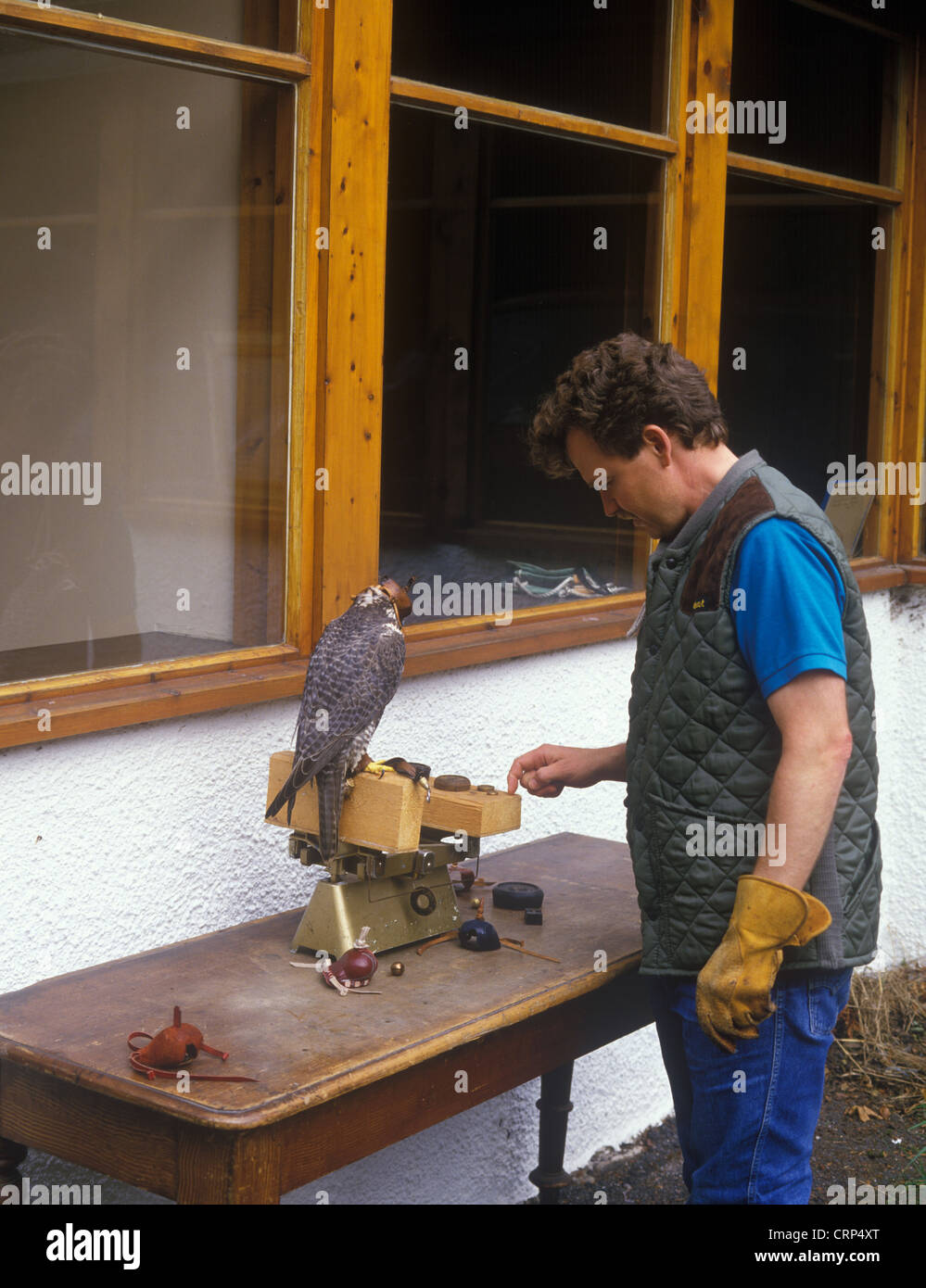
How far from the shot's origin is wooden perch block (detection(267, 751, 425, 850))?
2572mm

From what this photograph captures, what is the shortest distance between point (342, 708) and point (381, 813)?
0.20m

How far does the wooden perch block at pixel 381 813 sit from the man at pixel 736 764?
0.38 meters

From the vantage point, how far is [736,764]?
7.76 feet

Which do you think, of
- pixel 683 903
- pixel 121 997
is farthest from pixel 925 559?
pixel 121 997

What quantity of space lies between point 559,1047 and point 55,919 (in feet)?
3.18

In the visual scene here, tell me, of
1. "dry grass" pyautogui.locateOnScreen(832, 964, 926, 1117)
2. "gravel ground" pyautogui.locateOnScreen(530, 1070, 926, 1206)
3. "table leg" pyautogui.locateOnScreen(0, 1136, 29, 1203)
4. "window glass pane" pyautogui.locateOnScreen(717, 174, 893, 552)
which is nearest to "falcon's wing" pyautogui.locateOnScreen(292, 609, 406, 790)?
"table leg" pyautogui.locateOnScreen(0, 1136, 29, 1203)

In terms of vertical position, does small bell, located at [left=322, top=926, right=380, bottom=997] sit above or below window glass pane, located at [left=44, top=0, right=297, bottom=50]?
below

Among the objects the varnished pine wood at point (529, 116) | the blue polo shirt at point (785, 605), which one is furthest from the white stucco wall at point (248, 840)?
the varnished pine wood at point (529, 116)

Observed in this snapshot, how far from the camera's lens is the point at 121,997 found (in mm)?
2488

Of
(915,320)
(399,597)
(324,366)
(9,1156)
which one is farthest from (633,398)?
(915,320)

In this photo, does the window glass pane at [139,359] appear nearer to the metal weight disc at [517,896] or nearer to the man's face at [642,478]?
the metal weight disc at [517,896]

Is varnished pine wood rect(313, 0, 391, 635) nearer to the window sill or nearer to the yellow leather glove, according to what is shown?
the window sill

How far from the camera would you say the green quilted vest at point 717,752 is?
235cm

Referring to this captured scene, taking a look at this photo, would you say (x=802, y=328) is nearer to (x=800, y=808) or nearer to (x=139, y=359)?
(x=139, y=359)
